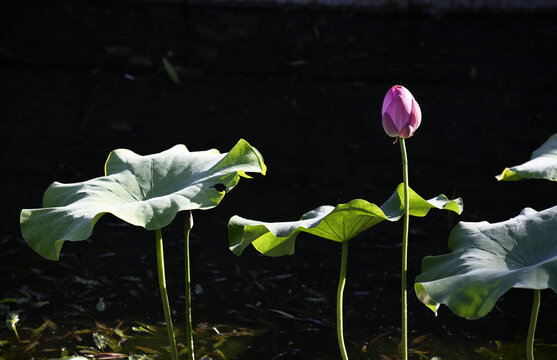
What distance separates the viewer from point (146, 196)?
A: 4.38 feet

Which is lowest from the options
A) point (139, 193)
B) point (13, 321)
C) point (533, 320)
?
point (13, 321)

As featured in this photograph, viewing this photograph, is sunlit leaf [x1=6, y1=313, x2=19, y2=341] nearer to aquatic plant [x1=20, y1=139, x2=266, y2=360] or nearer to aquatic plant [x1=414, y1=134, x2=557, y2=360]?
aquatic plant [x1=20, y1=139, x2=266, y2=360]

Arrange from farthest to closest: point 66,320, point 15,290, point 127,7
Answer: point 127,7 → point 15,290 → point 66,320

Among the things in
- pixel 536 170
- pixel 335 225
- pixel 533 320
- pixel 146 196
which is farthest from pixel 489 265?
pixel 146 196

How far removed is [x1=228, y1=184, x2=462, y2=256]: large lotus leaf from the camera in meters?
1.17

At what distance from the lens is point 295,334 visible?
5.72ft

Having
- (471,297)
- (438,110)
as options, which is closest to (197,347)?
(471,297)

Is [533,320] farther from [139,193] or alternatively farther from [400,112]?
[139,193]

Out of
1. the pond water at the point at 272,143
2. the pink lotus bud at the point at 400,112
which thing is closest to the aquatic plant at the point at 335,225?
the pink lotus bud at the point at 400,112

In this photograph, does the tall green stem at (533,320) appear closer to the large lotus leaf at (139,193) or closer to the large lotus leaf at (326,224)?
the large lotus leaf at (326,224)

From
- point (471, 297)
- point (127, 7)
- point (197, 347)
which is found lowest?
point (197, 347)

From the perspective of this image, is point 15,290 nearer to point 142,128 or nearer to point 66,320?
point 66,320

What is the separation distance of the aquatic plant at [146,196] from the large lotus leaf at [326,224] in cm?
9

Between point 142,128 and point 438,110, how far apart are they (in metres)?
1.42
